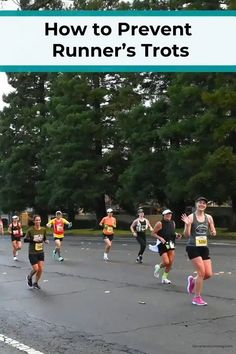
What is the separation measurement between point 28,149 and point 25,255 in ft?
108

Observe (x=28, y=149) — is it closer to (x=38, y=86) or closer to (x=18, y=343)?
(x=38, y=86)

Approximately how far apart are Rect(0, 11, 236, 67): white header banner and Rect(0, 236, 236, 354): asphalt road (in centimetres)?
431

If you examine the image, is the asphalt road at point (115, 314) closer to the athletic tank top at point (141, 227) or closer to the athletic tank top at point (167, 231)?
the athletic tank top at point (167, 231)

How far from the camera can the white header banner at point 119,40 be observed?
11.4 feet

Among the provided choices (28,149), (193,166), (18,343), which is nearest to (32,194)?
(28,149)

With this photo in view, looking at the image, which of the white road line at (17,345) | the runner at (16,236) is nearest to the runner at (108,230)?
the runner at (16,236)

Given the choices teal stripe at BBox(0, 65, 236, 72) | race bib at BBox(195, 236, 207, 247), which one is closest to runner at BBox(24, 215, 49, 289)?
race bib at BBox(195, 236, 207, 247)

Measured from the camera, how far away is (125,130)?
42.6 metres

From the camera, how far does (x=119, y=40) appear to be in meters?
3.49

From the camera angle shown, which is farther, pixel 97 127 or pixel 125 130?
pixel 97 127

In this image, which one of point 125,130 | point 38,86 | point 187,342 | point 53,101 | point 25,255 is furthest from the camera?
point 38,86

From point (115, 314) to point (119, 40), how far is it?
6616mm

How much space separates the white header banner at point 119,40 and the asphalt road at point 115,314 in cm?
431

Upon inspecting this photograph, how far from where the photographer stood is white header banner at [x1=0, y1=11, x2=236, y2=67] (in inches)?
137
